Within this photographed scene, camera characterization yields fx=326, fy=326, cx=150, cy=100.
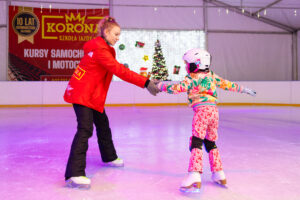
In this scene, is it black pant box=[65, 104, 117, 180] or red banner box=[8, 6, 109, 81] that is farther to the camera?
red banner box=[8, 6, 109, 81]

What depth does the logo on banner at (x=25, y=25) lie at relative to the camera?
10.1 m

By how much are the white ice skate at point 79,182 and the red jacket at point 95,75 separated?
0.42m

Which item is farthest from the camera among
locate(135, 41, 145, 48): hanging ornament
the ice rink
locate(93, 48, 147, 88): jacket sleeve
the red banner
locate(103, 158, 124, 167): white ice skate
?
locate(135, 41, 145, 48): hanging ornament

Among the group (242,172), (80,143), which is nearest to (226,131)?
(242,172)

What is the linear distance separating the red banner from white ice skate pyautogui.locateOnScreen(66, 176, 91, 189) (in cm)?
870

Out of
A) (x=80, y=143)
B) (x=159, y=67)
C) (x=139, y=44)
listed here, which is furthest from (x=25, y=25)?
(x=80, y=143)

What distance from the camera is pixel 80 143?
1916 millimetres

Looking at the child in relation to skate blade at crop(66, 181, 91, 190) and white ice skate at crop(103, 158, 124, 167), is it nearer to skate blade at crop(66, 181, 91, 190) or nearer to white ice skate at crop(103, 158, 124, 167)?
skate blade at crop(66, 181, 91, 190)

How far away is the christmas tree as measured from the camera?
33.4 feet

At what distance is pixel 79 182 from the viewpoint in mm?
1827

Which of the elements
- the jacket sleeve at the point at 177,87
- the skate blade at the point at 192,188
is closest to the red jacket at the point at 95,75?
the jacket sleeve at the point at 177,87

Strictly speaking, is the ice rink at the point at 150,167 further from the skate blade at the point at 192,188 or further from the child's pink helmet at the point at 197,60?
the child's pink helmet at the point at 197,60

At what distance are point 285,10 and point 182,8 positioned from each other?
3321 mm

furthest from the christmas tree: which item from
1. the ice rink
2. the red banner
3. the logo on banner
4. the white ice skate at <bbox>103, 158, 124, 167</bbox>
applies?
the white ice skate at <bbox>103, 158, 124, 167</bbox>
